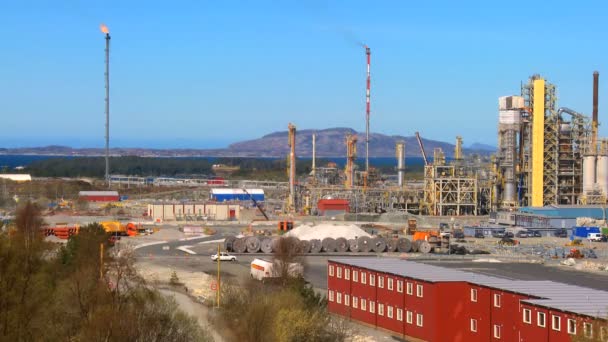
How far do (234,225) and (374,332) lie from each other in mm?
35482

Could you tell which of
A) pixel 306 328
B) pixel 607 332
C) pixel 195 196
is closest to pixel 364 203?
pixel 195 196

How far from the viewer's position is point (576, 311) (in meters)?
18.4

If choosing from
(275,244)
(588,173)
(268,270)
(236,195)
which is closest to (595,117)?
(588,173)

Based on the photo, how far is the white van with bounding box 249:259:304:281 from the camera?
28359 millimetres

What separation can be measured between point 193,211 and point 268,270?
1284 inches

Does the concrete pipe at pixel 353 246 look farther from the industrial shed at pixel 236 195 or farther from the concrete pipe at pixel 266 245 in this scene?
the industrial shed at pixel 236 195

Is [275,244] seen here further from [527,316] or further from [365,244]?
[527,316]

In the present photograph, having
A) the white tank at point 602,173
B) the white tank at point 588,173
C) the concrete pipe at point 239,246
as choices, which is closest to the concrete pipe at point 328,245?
the concrete pipe at point 239,246

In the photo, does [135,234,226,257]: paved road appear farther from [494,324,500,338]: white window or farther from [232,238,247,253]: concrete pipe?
[494,324,500,338]: white window

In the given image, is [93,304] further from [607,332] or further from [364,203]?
[364,203]

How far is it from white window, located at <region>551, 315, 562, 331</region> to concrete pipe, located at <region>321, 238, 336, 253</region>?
25530 mm

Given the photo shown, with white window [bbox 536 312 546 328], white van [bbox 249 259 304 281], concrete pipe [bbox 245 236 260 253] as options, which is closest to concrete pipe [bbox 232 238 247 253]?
concrete pipe [bbox 245 236 260 253]

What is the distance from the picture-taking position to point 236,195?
254 feet

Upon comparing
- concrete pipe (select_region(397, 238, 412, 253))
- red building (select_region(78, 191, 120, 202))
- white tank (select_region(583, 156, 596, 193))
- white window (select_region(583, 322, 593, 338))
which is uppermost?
white tank (select_region(583, 156, 596, 193))
